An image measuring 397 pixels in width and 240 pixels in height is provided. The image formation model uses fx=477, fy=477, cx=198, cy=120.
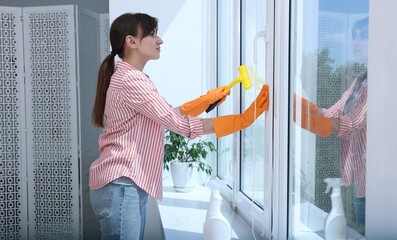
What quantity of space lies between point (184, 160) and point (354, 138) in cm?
228

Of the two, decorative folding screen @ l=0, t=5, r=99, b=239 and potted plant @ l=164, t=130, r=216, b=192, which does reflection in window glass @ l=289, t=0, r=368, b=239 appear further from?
decorative folding screen @ l=0, t=5, r=99, b=239

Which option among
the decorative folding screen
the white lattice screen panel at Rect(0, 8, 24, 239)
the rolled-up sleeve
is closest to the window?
the rolled-up sleeve

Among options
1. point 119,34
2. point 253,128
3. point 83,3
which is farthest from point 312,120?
point 83,3

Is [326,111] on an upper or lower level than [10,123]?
upper

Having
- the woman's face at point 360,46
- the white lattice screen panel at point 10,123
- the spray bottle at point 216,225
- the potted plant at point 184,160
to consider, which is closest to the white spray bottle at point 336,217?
the woman's face at point 360,46

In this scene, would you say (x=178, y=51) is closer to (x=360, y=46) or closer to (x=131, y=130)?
(x=131, y=130)

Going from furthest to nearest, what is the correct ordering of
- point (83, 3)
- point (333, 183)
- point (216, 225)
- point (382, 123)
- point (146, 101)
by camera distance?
point (83, 3) < point (216, 225) < point (146, 101) < point (333, 183) < point (382, 123)

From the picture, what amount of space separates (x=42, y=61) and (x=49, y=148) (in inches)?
27.8

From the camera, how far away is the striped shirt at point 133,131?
156 cm

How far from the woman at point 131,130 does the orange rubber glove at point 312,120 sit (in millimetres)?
234

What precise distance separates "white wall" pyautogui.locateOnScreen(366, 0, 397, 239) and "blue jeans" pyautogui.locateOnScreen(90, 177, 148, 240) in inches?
30.7

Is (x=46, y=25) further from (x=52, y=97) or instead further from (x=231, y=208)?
(x=231, y=208)

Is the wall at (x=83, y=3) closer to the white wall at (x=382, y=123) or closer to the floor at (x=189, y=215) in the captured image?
the floor at (x=189, y=215)

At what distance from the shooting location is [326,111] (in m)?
1.31
